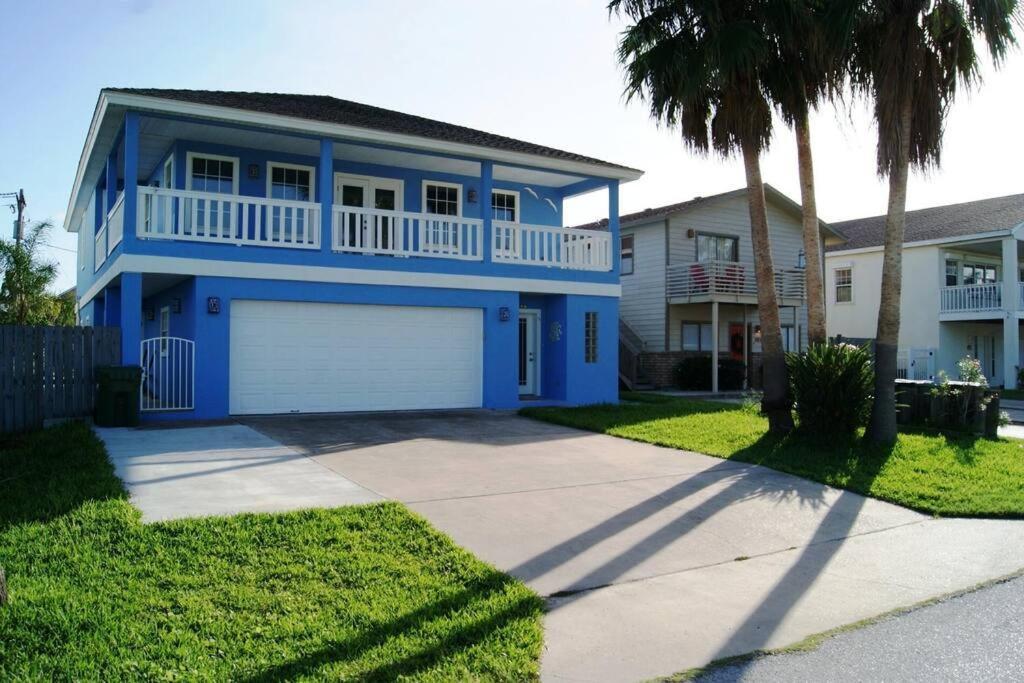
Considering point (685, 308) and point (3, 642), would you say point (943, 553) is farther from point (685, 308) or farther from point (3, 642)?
point (685, 308)

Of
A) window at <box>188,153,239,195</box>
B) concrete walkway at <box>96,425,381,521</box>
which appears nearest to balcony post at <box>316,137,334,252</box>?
window at <box>188,153,239,195</box>

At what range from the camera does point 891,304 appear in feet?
39.3

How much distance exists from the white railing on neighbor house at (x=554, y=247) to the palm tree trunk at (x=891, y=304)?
290 inches

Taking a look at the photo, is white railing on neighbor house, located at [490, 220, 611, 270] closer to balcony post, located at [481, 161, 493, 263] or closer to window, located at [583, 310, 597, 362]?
balcony post, located at [481, 161, 493, 263]

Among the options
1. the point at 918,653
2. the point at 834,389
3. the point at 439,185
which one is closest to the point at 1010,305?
the point at 834,389

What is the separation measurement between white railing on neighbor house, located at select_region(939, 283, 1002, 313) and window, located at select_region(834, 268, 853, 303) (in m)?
3.58

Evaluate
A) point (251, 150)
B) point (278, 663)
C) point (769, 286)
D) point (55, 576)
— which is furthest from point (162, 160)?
point (278, 663)

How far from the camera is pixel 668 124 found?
44.6 ft

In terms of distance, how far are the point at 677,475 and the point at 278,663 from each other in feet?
21.7

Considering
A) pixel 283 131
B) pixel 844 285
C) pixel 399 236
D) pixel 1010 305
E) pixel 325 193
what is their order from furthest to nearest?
pixel 844 285, pixel 1010 305, pixel 399 236, pixel 325 193, pixel 283 131

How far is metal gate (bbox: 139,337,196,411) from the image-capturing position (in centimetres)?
1371

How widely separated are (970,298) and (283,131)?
26140mm

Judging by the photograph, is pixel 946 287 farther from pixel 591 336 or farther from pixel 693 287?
pixel 591 336

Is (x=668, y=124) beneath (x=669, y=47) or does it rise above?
beneath
